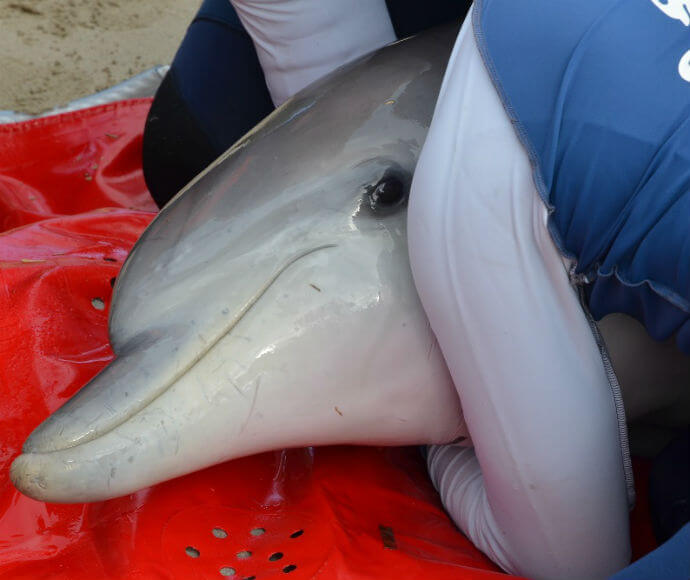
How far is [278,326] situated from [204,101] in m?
1.03

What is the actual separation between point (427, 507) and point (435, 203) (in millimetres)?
613

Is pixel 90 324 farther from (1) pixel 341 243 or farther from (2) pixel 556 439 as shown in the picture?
(2) pixel 556 439

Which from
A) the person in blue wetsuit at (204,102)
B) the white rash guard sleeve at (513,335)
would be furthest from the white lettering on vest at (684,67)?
the person in blue wetsuit at (204,102)

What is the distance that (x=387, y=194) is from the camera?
4.97 ft

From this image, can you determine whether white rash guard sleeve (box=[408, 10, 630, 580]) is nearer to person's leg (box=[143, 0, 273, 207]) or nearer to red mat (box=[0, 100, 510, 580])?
red mat (box=[0, 100, 510, 580])

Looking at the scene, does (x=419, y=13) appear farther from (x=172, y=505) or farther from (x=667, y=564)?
(x=667, y=564)

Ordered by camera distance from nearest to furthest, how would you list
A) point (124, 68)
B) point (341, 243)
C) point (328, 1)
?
point (341, 243)
point (328, 1)
point (124, 68)

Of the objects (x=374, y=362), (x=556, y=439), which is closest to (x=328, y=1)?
(x=374, y=362)

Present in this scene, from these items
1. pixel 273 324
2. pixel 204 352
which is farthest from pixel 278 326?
pixel 204 352

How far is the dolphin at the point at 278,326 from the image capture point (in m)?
1.41

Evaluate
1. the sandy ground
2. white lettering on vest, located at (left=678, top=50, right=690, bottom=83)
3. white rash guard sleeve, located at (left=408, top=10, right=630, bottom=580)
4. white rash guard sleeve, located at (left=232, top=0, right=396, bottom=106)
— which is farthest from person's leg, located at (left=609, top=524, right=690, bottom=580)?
the sandy ground

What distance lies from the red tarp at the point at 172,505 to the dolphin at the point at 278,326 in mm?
131

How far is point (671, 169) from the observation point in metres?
1.25

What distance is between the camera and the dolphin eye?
1.51 meters
